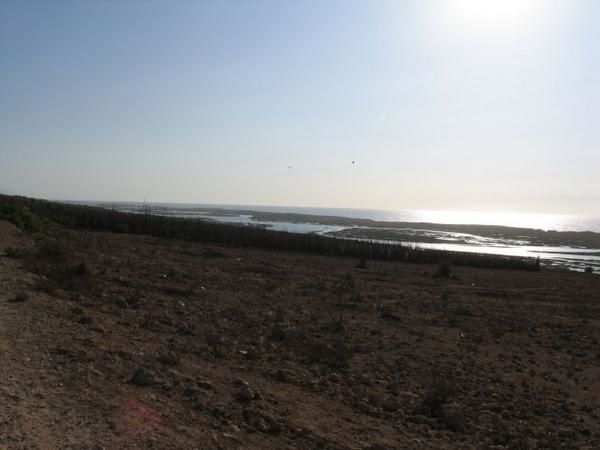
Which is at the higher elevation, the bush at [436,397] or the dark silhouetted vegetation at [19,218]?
the dark silhouetted vegetation at [19,218]

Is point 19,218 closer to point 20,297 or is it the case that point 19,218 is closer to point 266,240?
point 20,297

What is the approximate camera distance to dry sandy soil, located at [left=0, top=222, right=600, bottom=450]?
4.73m

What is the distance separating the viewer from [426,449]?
199 inches

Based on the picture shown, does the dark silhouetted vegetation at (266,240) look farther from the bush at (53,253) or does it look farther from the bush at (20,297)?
the bush at (20,297)

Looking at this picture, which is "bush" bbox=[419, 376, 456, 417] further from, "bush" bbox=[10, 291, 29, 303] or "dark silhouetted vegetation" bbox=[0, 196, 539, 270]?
"dark silhouetted vegetation" bbox=[0, 196, 539, 270]

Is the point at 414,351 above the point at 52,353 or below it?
below

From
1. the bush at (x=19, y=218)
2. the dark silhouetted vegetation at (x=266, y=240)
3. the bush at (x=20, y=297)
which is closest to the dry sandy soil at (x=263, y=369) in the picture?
the bush at (x=20, y=297)

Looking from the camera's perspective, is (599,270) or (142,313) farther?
(599,270)

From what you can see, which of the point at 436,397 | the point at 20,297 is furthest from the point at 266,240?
the point at 436,397

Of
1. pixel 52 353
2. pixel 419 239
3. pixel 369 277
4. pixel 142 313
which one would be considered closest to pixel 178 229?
pixel 369 277

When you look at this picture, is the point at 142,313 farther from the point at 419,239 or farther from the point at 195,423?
the point at 419,239

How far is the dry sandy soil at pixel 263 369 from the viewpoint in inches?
186

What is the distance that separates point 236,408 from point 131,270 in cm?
997

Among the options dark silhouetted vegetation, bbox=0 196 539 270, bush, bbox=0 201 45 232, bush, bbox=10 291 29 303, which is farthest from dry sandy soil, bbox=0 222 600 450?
dark silhouetted vegetation, bbox=0 196 539 270
